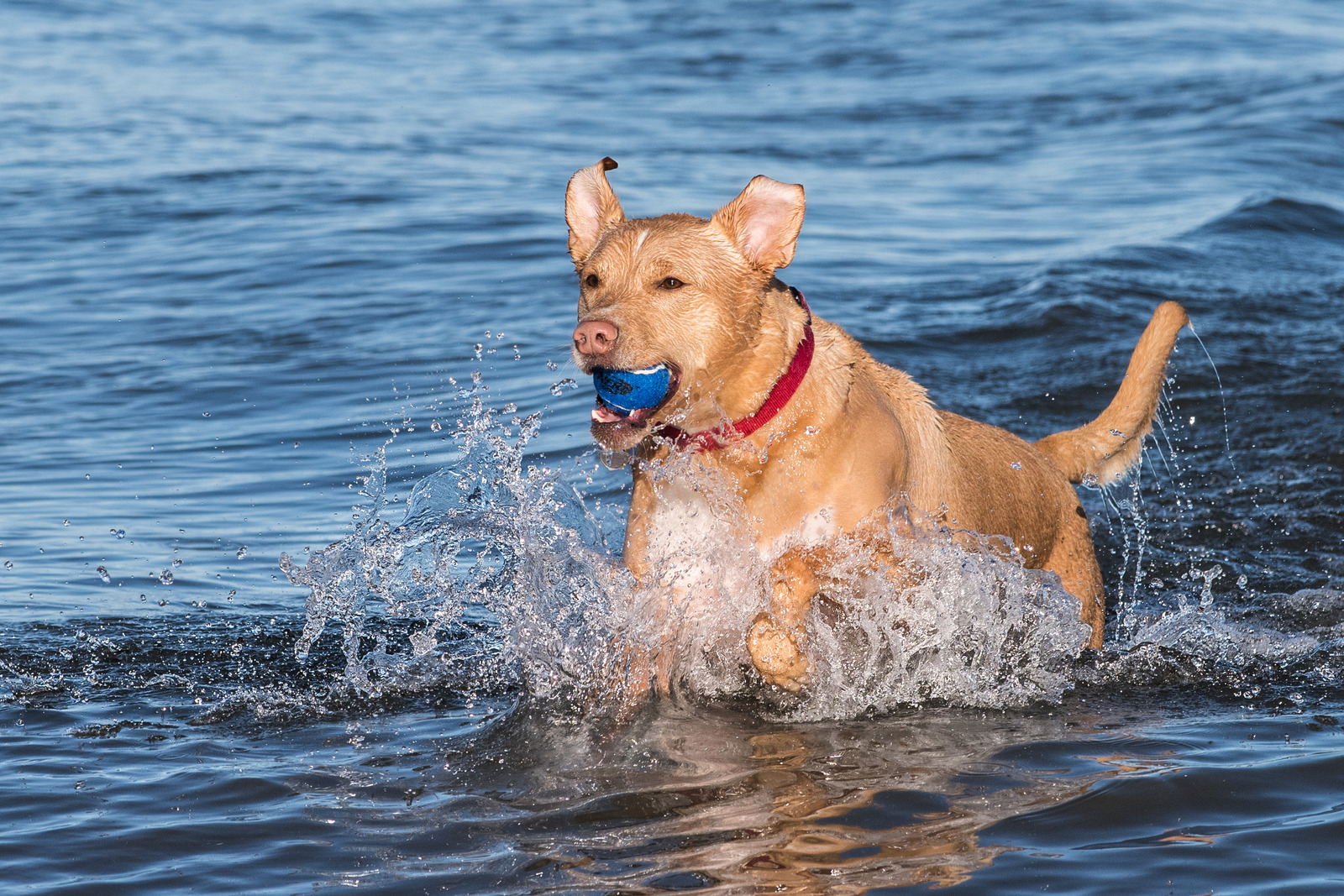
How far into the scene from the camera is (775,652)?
5219mm

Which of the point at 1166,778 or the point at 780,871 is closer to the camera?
the point at 780,871

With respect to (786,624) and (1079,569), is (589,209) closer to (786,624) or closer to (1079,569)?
(786,624)

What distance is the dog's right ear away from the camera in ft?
18.7

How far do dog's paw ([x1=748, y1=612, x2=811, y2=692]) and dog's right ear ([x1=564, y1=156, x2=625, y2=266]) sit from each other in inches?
61.0

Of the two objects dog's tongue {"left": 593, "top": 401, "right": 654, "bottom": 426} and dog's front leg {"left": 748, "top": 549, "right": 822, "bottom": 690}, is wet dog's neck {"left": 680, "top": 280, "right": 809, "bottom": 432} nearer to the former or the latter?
dog's tongue {"left": 593, "top": 401, "right": 654, "bottom": 426}

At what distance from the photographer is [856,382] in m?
5.59

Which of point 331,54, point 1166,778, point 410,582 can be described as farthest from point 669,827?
point 331,54

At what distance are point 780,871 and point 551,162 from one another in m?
15.0

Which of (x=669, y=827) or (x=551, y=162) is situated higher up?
(x=551, y=162)

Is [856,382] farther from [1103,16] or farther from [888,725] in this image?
[1103,16]

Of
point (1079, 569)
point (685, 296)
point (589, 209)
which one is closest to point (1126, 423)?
point (1079, 569)

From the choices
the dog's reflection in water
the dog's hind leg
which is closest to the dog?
the dog's reflection in water

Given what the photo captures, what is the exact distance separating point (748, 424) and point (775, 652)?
0.79 m

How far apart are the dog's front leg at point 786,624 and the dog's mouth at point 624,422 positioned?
717 mm
